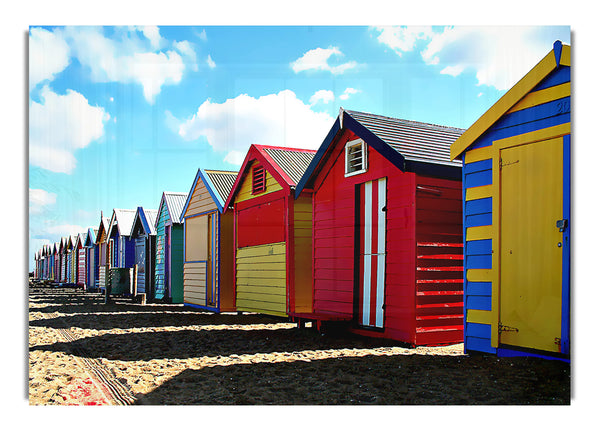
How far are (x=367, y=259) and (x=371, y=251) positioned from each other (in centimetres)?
16

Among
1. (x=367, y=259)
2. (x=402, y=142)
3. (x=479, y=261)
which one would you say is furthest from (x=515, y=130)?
(x=367, y=259)

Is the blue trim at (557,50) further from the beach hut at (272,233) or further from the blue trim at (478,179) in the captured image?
the beach hut at (272,233)

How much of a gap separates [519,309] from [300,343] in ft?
10.8

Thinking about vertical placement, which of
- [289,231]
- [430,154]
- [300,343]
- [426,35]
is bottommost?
[300,343]

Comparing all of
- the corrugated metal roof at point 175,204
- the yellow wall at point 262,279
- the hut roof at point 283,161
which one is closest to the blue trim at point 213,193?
the hut roof at point 283,161

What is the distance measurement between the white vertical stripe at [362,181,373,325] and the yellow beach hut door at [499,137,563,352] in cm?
259

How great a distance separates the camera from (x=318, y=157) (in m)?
8.95

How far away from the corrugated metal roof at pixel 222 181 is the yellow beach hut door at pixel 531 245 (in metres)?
8.33

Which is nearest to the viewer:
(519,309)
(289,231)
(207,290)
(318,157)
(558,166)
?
(558,166)

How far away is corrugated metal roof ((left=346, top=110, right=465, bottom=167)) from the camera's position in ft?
23.8

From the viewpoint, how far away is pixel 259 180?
1148cm

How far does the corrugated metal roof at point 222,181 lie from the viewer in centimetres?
1307
